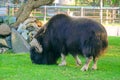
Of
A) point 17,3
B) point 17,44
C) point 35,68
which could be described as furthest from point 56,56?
point 17,3

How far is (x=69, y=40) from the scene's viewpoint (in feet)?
37.3

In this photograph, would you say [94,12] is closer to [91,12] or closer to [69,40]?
[91,12]

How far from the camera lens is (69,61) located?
13.2m

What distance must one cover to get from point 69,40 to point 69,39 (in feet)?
0.08

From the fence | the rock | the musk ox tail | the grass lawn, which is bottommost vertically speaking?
the fence

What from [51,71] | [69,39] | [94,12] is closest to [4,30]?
[69,39]

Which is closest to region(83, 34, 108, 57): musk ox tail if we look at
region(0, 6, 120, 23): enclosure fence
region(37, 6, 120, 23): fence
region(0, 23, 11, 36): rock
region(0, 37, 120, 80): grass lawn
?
region(0, 37, 120, 80): grass lawn

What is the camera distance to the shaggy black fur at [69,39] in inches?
422

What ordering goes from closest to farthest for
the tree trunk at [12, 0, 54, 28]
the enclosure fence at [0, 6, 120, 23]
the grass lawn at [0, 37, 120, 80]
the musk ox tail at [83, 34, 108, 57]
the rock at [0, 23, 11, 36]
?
1. the grass lawn at [0, 37, 120, 80]
2. the musk ox tail at [83, 34, 108, 57]
3. the rock at [0, 23, 11, 36]
4. the tree trunk at [12, 0, 54, 28]
5. the enclosure fence at [0, 6, 120, 23]

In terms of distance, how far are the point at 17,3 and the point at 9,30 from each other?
28.1 ft

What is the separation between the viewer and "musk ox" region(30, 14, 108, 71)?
423 inches

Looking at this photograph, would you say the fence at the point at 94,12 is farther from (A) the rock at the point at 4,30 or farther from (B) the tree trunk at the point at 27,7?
(A) the rock at the point at 4,30

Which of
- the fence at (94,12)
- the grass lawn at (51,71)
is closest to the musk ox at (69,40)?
the grass lawn at (51,71)

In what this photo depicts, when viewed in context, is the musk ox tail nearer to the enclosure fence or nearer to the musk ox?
the musk ox
